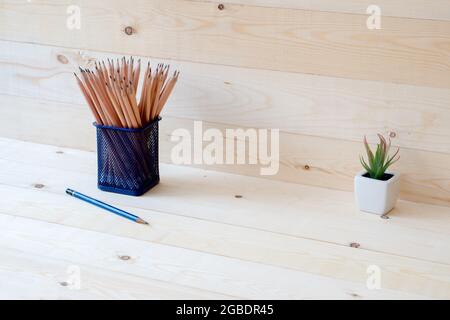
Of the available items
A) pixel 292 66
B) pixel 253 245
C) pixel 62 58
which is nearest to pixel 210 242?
pixel 253 245

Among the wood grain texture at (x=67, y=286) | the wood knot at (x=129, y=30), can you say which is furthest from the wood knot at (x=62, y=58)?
the wood grain texture at (x=67, y=286)

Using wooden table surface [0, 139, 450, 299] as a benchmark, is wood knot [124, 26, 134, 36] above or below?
above

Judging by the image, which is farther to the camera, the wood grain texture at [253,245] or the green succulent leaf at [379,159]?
the green succulent leaf at [379,159]

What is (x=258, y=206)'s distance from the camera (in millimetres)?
1149

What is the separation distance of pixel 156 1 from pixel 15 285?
0.50m

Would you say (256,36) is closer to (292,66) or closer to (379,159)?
(292,66)

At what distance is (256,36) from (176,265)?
38cm

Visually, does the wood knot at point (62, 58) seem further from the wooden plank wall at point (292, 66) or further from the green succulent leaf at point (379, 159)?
the green succulent leaf at point (379, 159)

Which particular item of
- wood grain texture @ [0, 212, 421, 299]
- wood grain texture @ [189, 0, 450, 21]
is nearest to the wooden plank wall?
wood grain texture @ [189, 0, 450, 21]

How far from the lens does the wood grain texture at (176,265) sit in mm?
914

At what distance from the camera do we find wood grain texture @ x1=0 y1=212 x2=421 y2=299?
36.0 inches

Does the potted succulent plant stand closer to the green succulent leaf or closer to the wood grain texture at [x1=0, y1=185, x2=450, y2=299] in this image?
the green succulent leaf

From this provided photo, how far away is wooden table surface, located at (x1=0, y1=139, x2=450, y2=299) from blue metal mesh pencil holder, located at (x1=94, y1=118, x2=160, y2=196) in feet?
0.05
